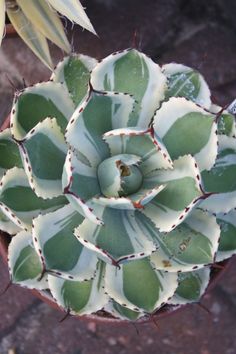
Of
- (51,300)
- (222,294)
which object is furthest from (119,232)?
(222,294)

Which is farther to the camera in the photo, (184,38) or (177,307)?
(184,38)

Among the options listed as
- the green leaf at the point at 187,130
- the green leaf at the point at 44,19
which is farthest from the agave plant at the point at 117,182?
the green leaf at the point at 44,19

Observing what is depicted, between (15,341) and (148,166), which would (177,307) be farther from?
(15,341)

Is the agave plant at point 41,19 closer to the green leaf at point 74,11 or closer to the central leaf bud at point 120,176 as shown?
the green leaf at point 74,11

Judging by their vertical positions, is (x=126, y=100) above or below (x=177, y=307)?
above

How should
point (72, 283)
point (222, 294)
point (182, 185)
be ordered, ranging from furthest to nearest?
point (222, 294) → point (72, 283) → point (182, 185)

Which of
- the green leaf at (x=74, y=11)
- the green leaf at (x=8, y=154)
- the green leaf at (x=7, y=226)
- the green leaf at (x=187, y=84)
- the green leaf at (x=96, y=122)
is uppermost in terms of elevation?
the green leaf at (x=74, y=11)

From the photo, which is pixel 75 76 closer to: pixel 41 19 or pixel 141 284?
pixel 41 19

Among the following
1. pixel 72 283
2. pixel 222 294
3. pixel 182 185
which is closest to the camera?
pixel 182 185
